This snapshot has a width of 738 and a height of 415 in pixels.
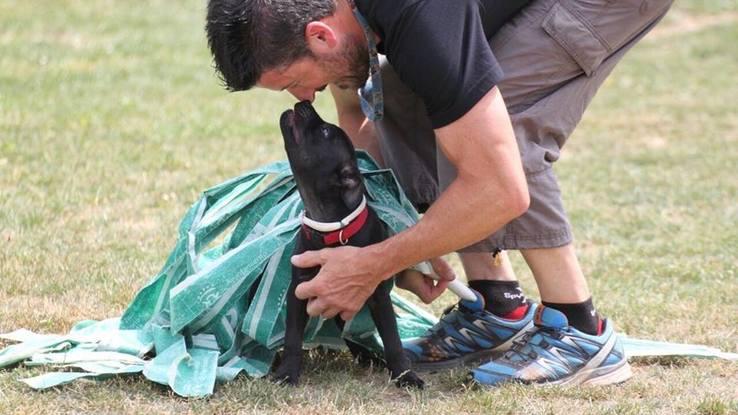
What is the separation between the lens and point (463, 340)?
13.7 feet

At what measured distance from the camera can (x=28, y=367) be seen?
12.7 ft

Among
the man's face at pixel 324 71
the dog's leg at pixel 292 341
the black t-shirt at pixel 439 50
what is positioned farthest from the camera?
the dog's leg at pixel 292 341

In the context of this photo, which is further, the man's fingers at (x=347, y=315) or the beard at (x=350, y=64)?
the man's fingers at (x=347, y=315)

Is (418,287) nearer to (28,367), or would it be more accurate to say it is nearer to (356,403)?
(356,403)

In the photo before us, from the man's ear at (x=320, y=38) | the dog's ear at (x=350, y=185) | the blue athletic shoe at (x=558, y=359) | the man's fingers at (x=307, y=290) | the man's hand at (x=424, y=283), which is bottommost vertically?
the blue athletic shoe at (x=558, y=359)

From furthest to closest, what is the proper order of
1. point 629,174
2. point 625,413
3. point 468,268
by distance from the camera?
1. point 629,174
2. point 468,268
3. point 625,413

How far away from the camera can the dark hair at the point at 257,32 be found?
3445 millimetres

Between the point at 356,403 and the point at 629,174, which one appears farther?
the point at 629,174

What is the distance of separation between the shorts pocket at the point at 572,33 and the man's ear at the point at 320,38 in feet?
2.31

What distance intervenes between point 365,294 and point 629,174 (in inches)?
173

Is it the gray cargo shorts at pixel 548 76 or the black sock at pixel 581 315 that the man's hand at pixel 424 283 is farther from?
the black sock at pixel 581 315

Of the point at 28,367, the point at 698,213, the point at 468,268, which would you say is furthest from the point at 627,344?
the point at 698,213

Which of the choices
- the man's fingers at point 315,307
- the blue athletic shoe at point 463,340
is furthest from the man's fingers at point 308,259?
the blue athletic shoe at point 463,340

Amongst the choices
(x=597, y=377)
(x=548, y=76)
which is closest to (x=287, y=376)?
(x=597, y=377)
